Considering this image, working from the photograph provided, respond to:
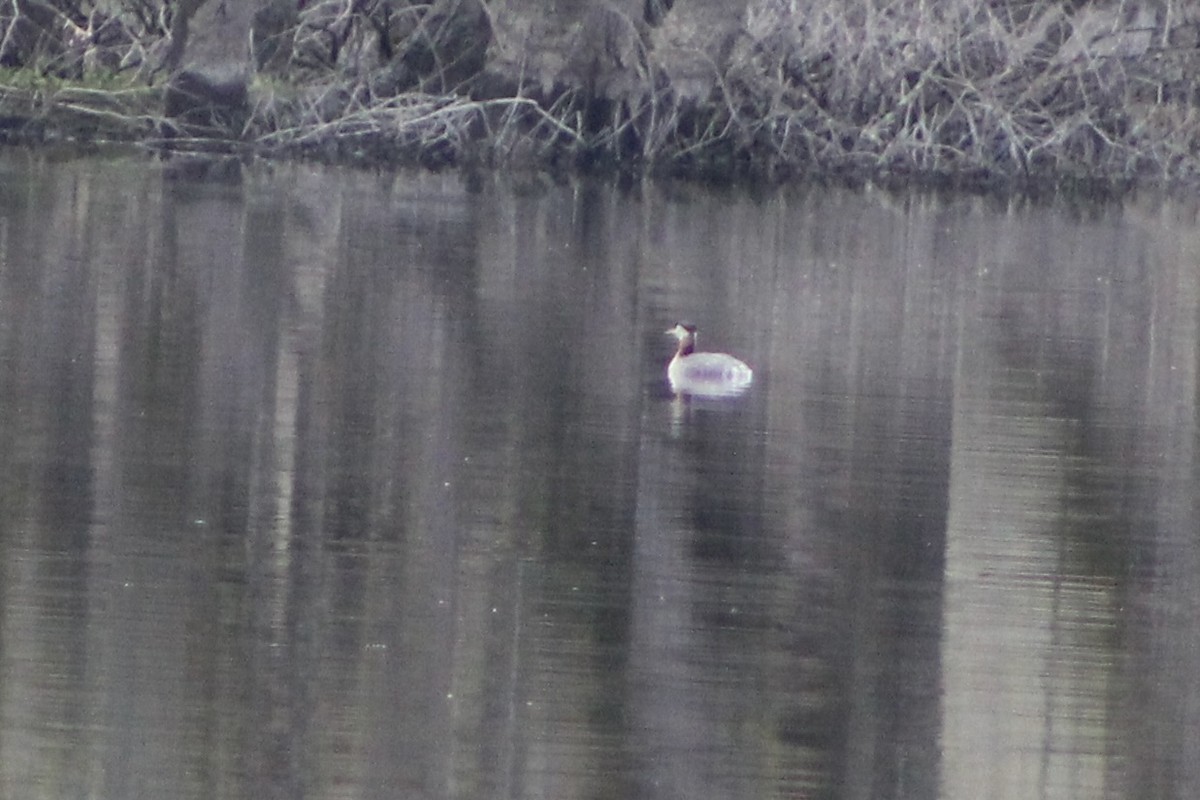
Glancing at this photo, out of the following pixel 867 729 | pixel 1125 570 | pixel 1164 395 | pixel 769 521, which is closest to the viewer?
pixel 867 729

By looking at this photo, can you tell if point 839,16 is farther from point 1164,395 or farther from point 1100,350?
point 1164,395

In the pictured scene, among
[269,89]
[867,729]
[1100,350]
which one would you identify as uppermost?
[269,89]

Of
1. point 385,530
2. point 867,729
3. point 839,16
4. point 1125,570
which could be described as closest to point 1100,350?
point 1125,570

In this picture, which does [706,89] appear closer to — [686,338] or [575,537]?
[686,338]

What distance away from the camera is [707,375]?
1084 cm

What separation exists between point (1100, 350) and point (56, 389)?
5.69 m

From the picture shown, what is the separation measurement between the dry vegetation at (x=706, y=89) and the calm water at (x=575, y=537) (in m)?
8.64

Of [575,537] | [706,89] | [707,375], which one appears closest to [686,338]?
[707,375]

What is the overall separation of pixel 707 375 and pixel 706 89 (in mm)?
13184

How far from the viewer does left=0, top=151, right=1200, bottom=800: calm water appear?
5.56 metres

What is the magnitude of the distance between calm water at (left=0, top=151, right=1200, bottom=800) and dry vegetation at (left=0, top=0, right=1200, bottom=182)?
8.64m

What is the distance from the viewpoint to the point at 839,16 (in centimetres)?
2361

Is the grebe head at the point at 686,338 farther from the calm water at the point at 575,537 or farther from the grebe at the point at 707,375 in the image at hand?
the calm water at the point at 575,537

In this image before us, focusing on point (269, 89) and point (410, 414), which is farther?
point (269, 89)
